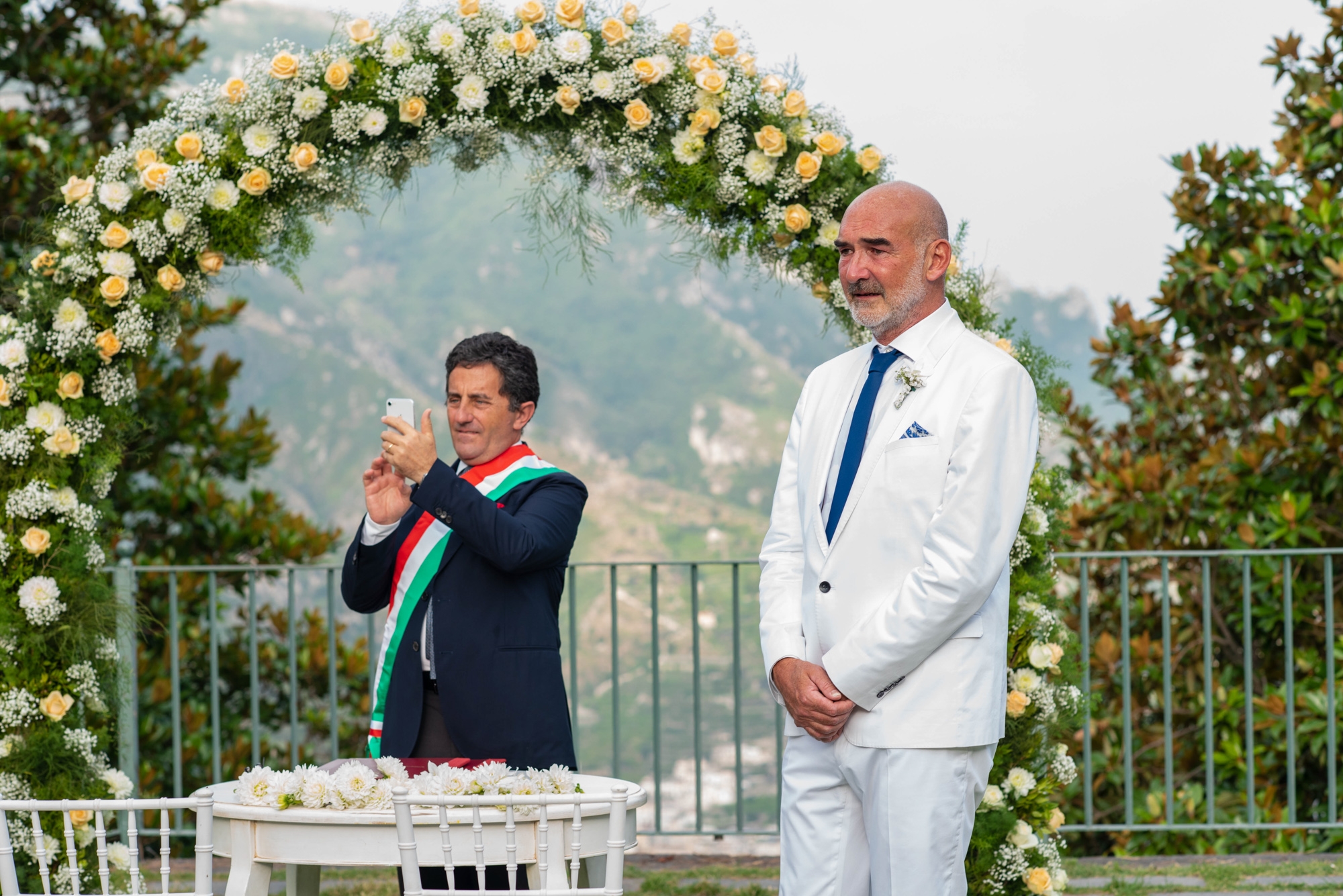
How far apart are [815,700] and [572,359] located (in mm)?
34078

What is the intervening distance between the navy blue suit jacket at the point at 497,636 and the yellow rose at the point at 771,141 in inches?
51.7

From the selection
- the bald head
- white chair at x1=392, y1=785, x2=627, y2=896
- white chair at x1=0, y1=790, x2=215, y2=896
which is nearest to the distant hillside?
the bald head

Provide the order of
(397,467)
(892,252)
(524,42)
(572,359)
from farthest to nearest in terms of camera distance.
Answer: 1. (572,359)
2. (524,42)
3. (397,467)
4. (892,252)

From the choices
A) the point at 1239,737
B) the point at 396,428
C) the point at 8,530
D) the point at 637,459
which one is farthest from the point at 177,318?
the point at 637,459

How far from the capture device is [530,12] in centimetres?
355

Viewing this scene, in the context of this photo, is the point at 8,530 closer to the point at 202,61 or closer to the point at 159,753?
the point at 159,753

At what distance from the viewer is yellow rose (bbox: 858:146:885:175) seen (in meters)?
3.57

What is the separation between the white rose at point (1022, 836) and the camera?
3.35 metres

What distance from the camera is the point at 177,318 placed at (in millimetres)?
3789

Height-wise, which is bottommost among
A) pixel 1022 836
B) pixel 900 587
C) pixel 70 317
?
pixel 1022 836

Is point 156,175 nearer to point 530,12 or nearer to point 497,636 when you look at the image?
point 530,12

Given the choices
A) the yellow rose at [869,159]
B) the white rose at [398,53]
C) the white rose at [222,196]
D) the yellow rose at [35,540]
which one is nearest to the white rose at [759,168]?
the yellow rose at [869,159]

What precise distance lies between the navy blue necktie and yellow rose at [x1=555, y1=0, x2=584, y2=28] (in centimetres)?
167

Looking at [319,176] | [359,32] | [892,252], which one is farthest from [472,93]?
[892,252]
